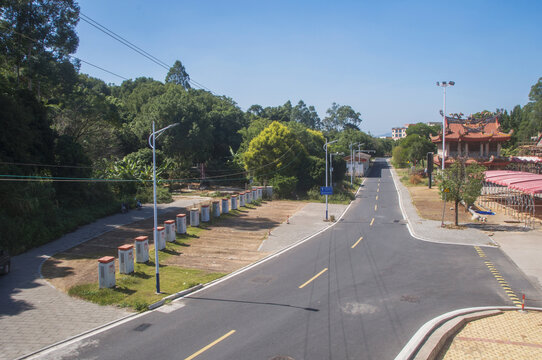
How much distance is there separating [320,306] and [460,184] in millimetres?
21393

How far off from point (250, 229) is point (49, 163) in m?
16.7

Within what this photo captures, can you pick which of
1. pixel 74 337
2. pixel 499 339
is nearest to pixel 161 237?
pixel 74 337

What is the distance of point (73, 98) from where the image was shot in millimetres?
38375

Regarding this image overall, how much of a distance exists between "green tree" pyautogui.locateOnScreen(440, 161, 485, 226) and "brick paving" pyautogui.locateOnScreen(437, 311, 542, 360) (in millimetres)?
17887

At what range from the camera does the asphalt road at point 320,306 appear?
11438mm

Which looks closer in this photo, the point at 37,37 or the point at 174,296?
the point at 174,296

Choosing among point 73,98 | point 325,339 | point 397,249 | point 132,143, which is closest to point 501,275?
point 397,249

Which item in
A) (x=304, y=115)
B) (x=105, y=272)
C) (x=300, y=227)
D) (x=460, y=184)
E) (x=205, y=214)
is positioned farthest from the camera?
(x=304, y=115)

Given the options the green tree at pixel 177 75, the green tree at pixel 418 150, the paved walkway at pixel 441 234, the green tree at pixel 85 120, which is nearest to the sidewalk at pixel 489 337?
the paved walkway at pixel 441 234

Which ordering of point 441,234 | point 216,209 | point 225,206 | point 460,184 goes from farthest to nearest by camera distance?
point 225,206
point 216,209
point 460,184
point 441,234

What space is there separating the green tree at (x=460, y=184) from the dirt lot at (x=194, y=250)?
14499mm

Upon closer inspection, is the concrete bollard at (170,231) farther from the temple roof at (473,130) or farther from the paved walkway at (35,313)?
the temple roof at (473,130)

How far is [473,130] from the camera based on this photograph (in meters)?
56.6

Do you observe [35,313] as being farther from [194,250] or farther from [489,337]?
[489,337]
